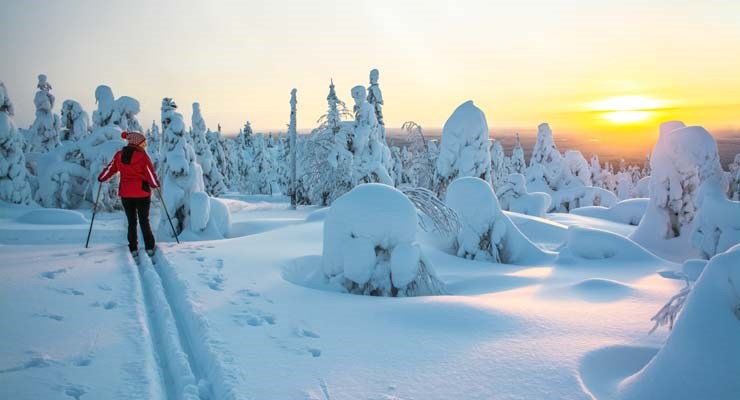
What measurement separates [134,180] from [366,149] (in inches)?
610

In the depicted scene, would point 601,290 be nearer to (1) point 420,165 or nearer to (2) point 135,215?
(2) point 135,215

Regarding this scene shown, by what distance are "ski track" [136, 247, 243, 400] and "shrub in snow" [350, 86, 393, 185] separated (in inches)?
659

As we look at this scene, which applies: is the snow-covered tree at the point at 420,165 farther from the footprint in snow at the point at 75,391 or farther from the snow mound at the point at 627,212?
the footprint in snow at the point at 75,391

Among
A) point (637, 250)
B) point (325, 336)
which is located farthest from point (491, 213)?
point (325, 336)

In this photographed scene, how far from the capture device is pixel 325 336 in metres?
3.88

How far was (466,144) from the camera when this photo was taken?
19.5 meters

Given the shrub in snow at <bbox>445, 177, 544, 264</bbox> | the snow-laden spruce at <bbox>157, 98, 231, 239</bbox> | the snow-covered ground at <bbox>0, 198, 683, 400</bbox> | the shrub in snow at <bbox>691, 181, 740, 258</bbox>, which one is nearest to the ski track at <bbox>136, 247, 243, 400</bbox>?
the snow-covered ground at <bbox>0, 198, 683, 400</bbox>

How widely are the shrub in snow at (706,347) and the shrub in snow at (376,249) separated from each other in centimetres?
332

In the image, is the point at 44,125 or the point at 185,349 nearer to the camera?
the point at 185,349

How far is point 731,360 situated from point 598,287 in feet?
12.0

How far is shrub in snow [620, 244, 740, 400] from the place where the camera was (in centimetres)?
255

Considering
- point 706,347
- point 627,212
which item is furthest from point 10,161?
point 627,212

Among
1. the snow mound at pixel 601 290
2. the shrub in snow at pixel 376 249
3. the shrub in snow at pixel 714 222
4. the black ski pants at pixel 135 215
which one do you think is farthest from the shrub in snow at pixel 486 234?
the black ski pants at pixel 135 215

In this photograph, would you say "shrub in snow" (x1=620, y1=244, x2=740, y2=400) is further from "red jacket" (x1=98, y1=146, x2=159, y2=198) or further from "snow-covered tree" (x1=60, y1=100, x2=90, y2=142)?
"snow-covered tree" (x1=60, y1=100, x2=90, y2=142)
